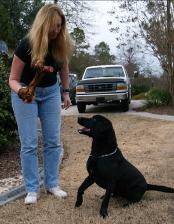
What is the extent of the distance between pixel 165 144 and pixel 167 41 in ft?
24.5

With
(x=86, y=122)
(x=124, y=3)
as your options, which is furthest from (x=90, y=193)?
(x=124, y=3)

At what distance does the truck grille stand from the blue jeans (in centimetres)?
1145

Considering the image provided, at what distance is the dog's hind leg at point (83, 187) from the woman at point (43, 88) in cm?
43

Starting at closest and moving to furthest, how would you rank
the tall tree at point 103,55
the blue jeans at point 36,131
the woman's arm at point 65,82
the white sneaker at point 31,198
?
the blue jeans at point 36,131, the white sneaker at point 31,198, the woman's arm at point 65,82, the tall tree at point 103,55

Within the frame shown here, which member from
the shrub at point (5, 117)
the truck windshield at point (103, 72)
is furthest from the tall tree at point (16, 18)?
the shrub at point (5, 117)

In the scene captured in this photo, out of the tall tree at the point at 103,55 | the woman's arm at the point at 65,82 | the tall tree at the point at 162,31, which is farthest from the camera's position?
the tall tree at the point at 103,55

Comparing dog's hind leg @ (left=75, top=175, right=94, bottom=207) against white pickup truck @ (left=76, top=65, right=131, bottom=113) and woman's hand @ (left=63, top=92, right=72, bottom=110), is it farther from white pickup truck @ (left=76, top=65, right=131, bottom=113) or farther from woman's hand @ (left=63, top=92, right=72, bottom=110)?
white pickup truck @ (left=76, top=65, right=131, bottom=113)

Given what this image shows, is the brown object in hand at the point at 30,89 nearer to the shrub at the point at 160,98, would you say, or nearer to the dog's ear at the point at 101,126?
the dog's ear at the point at 101,126

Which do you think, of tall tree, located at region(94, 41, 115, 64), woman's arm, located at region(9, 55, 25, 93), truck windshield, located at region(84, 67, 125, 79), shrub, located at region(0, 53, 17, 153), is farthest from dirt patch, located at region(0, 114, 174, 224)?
tall tree, located at region(94, 41, 115, 64)

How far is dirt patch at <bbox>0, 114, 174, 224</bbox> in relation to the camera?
16.7ft

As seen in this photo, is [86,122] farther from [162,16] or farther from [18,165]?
[162,16]

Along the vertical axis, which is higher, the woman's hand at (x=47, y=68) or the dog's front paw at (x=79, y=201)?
the woman's hand at (x=47, y=68)

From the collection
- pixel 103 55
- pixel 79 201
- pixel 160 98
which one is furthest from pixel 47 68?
pixel 103 55

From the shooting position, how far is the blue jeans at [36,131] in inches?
214
